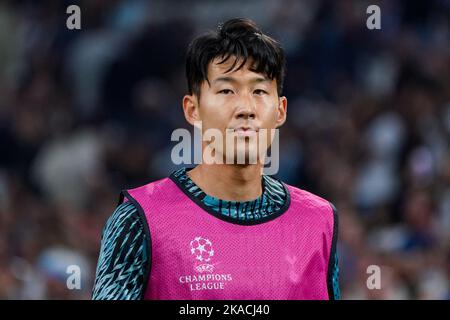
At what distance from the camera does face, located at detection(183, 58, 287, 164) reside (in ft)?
12.1

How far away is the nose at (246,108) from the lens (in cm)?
369

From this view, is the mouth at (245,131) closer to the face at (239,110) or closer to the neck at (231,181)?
the face at (239,110)

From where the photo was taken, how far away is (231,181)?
3.82 m

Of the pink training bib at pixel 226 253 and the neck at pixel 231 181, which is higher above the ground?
the neck at pixel 231 181

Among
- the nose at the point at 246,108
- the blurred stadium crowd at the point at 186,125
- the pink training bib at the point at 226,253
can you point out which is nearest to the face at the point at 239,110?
the nose at the point at 246,108

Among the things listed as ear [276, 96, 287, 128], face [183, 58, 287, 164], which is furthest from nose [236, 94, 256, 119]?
ear [276, 96, 287, 128]

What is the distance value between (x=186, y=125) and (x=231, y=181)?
205 inches

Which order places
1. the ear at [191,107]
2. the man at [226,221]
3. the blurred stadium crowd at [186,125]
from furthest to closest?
the blurred stadium crowd at [186,125]
the ear at [191,107]
the man at [226,221]

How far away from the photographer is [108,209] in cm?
841

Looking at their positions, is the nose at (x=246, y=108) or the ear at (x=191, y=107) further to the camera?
the ear at (x=191, y=107)

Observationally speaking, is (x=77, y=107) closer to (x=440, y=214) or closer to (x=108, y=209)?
(x=108, y=209)

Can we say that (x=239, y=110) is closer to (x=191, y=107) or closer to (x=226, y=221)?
(x=191, y=107)

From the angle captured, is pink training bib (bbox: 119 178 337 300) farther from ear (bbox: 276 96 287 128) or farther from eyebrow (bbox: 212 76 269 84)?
eyebrow (bbox: 212 76 269 84)

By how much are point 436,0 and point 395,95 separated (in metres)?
1.08
